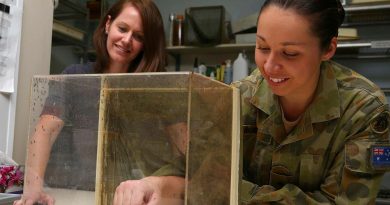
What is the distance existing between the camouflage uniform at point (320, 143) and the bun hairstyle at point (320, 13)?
0.10m

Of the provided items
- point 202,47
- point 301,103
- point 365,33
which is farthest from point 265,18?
point 365,33

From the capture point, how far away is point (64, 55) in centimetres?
306

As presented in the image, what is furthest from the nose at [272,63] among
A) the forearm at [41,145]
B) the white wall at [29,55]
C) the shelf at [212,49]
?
the shelf at [212,49]

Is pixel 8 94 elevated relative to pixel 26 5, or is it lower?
lower

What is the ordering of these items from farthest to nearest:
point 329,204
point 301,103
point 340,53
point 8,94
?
point 340,53 < point 8,94 < point 301,103 < point 329,204

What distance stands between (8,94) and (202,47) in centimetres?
163

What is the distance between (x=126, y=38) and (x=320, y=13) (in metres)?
0.65

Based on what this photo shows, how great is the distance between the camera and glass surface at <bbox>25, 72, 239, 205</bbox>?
559 mm

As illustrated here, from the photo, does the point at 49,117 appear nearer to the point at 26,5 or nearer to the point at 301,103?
the point at 301,103

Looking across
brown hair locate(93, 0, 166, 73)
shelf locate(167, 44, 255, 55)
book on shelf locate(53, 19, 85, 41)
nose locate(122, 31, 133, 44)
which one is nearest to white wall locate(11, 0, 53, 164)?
brown hair locate(93, 0, 166, 73)

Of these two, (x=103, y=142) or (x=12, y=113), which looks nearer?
(x=103, y=142)

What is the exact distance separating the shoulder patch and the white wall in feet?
3.75

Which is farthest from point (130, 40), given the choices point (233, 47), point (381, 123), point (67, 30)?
point (233, 47)

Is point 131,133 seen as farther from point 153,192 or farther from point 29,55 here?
point 29,55
